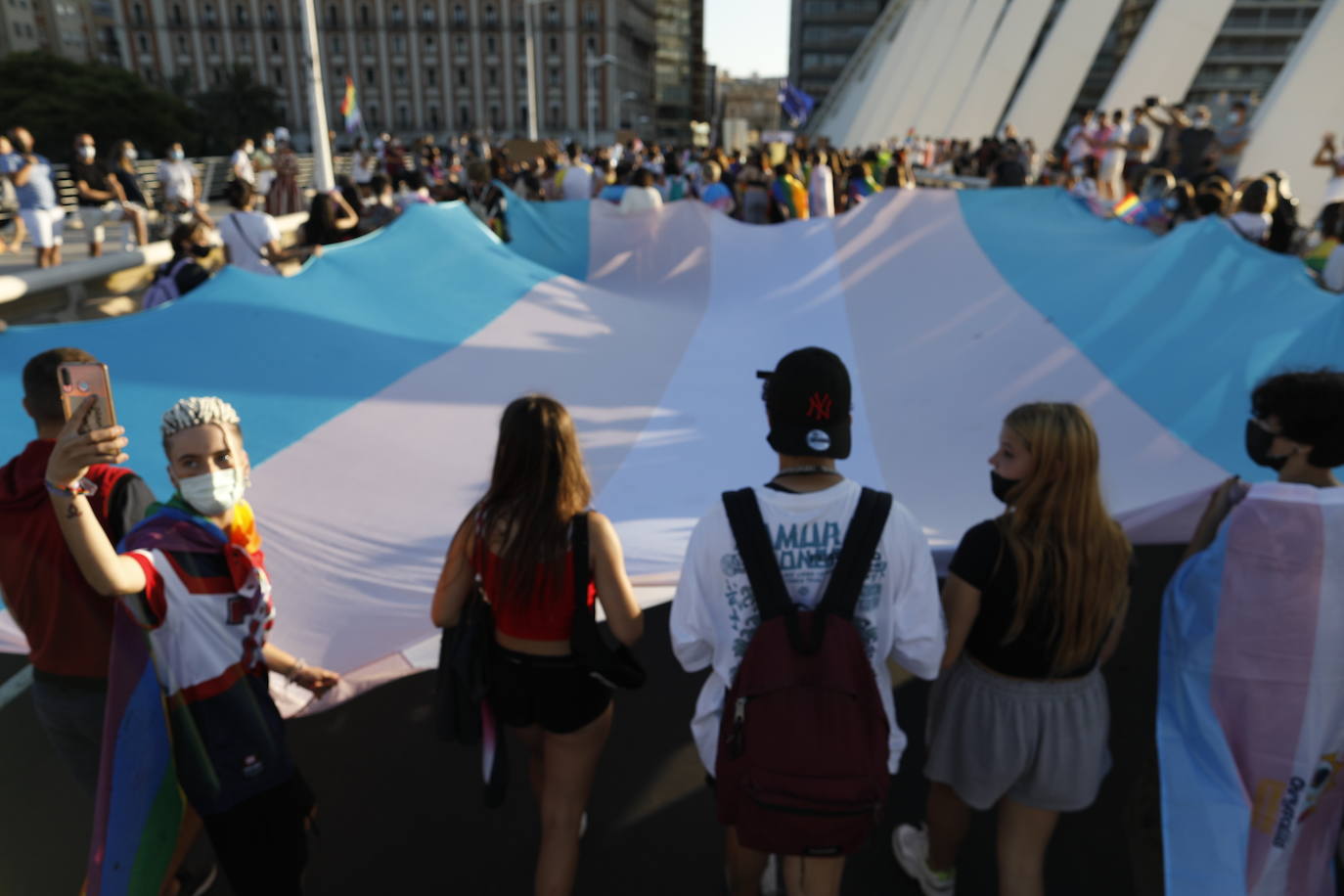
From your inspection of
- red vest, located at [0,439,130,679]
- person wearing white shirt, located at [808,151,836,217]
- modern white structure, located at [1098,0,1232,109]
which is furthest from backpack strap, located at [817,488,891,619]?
modern white structure, located at [1098,0,1232,109]

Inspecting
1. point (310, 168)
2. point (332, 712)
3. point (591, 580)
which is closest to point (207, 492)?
point (591, 580)

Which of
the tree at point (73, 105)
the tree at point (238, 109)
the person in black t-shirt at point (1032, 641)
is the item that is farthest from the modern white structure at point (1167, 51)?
the tree at point (238, 109)

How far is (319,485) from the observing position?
11.7ft

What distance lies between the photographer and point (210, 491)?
2102mm

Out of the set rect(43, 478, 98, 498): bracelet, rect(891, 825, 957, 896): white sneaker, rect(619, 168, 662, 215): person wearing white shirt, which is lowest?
rect(891, 825, 957, 896): white sneaker

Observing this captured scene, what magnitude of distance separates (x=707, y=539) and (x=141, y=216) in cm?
1113

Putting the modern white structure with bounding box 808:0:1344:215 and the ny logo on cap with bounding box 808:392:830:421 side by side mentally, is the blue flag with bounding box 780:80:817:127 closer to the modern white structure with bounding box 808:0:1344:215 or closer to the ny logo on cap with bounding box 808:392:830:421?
the modern white structure with bounding box 808:0:1344:215

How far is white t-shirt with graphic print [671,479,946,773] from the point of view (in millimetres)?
1931

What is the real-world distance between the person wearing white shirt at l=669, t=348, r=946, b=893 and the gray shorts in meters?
0.32

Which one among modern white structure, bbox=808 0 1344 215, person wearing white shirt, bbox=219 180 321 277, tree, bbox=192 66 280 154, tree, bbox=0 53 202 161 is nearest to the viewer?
person wearing white shirt, bbox=219 180 321 277

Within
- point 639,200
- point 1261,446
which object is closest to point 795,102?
point 639,200

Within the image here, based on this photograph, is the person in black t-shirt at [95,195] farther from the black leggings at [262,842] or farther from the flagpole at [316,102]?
the black leggings at [262,842]

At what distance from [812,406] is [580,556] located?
732 mm

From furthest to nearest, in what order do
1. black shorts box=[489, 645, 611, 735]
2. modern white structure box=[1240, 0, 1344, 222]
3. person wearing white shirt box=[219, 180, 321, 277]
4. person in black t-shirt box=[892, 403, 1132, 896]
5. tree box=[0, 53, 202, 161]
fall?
tree box=[0, 53, 202, 161], modern white structure box=[1240, 0, 1344, 222], person wearing white shirt box=[219, 180, 321, 277], black shorts box=[489, 645, 611, 735], person in black t-shirt box=[892, 403, 1132, 896]
